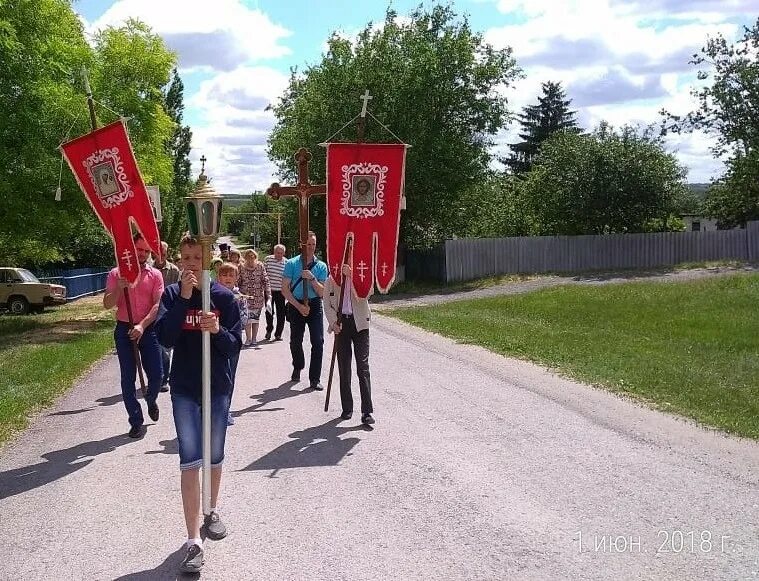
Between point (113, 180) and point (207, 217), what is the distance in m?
3.77

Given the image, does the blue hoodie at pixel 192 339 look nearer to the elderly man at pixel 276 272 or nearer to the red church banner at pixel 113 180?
the red church banner at pixel 113 180

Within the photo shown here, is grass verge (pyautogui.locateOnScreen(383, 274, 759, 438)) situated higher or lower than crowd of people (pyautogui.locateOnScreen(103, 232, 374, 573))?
lower

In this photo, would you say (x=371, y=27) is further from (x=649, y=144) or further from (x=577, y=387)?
(x=577, y=387)

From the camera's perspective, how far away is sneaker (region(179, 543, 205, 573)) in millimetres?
4465

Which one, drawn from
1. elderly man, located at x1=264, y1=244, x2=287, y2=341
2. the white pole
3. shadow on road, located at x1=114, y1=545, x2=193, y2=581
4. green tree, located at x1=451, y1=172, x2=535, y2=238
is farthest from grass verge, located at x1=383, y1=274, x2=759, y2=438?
green tree, located at x1=451, y1=172, x2=535, y2=238

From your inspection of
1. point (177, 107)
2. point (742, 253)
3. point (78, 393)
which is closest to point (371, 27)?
point (742, 253)

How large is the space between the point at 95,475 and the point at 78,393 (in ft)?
15.1

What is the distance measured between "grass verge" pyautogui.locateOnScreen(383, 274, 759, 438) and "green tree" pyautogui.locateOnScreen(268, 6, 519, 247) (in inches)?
345

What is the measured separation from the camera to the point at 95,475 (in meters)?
6.55

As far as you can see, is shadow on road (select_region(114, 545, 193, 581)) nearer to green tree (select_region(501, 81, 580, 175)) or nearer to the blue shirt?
the blue shirt

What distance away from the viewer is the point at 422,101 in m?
33.1

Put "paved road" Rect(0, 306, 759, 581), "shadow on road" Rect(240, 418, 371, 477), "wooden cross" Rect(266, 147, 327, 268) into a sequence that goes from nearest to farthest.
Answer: "paved road" Rect(0, 306, 759, 581) < "shadow on road" Rect(240, 418, 371, 477) < "wooden cross" Rect(266, 147, 327, 268)

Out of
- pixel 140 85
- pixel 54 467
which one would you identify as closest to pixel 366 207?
pixel 54 467

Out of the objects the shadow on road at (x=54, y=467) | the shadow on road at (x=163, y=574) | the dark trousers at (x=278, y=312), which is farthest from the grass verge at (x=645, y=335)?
the shadow on road at (x=54, y=467)
